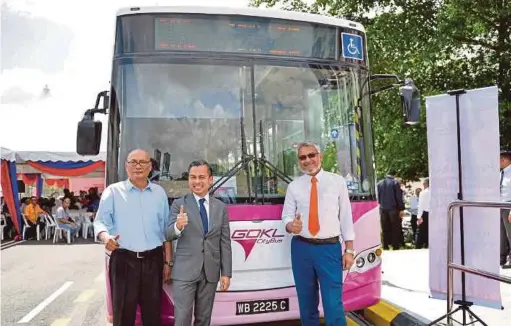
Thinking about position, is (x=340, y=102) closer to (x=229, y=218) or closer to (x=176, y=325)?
(x=229, y=218)

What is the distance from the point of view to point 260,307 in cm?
441

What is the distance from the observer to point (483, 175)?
14.8 ft

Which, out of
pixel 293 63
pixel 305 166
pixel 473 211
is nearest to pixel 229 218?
pixel 305 166

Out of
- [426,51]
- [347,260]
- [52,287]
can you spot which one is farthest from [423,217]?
[52,287]

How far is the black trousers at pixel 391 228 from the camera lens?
37.4 ft

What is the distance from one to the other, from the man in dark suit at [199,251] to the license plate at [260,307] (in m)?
0.44

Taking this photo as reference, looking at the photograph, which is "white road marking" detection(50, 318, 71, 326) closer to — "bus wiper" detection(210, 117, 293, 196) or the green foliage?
"bus wiper" detection(210, 117, 293, 196)

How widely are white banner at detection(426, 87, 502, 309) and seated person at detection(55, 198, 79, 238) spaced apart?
13.1 metres

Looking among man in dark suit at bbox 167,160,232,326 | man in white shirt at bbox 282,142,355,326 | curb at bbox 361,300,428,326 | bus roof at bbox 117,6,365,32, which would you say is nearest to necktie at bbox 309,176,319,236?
man in white shirt at bbox 282,142,355,326

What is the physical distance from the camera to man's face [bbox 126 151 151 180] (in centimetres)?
394

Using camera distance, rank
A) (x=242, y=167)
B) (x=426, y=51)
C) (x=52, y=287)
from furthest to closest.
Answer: (x=426, y=51) < (x=52, y=287) < (x=242, y=167)

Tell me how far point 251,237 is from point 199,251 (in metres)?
0.64

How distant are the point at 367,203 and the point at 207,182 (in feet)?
5.65

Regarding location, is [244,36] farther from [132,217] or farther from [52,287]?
[52,287]
